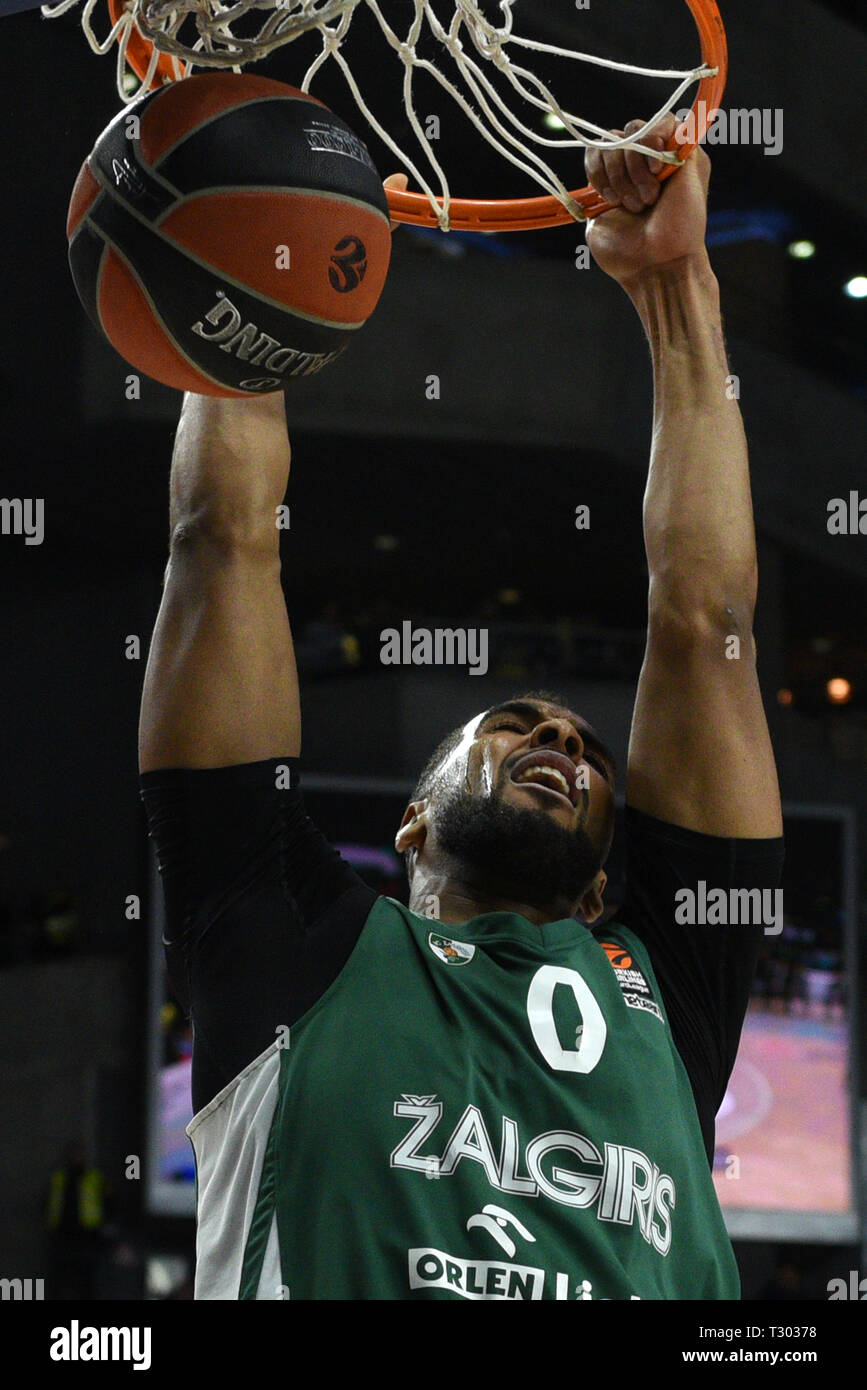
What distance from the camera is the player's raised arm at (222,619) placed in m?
1.99

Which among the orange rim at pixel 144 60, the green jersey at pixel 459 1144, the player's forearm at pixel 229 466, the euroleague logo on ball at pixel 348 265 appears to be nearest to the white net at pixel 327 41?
the orange rim at pixel 144 60

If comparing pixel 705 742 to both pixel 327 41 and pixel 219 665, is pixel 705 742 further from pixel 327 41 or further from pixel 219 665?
pixel 327 41

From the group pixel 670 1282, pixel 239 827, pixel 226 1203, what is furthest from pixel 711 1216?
pixel 239 827

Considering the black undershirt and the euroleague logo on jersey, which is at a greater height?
the black undershirt

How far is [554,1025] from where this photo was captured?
201cm

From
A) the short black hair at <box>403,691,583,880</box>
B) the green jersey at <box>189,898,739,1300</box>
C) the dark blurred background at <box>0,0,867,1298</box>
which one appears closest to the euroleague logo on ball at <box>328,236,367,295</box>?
the short black hair at <box>403,691,583,880</box>

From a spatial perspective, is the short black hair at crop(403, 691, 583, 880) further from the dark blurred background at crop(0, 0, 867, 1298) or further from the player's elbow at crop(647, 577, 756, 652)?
the dark blurred background at crop(0, 0, 867, 1298)

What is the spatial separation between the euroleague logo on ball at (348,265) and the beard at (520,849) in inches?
29.3

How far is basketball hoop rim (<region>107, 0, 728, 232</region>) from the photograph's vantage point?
2350 mm

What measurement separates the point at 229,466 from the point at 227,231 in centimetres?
37

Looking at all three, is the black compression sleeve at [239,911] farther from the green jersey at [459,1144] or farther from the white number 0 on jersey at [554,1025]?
the white number 0 on jersey at [554,1025]

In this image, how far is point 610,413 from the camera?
8859 millimetres

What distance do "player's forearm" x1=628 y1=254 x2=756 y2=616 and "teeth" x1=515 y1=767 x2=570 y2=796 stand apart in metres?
0.31

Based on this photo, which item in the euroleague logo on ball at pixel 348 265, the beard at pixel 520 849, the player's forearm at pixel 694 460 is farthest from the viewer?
the player's forearm at pixel 694 460
